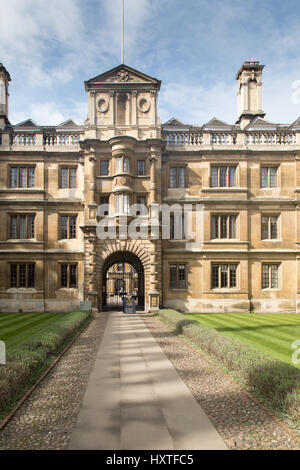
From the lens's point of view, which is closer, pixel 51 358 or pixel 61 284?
pixel 51 358

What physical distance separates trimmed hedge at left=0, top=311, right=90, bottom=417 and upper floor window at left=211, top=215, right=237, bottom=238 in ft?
53.5

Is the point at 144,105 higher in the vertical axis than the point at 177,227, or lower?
higher

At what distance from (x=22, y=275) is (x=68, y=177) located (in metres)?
8.96

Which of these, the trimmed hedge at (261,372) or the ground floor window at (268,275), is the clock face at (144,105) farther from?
the trimmed hedge at (261,372)

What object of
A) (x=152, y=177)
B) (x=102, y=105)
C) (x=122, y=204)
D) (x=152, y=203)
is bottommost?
(x=122, y=204)

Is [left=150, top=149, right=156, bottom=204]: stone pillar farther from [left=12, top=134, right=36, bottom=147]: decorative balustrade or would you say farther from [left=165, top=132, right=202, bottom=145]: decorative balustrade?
[left=12, top=134, right=36, bottom=147]: decorative balustrade

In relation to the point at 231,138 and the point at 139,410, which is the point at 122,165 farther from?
the point at 139,410

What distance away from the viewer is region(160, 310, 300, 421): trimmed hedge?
742 centimetres

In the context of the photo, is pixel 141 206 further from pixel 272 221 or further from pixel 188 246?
pixel 272 221

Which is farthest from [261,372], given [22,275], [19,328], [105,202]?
[22,275]

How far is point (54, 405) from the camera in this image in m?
8.04

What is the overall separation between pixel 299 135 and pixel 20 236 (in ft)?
81.0

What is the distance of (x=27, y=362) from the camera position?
31.1ft
